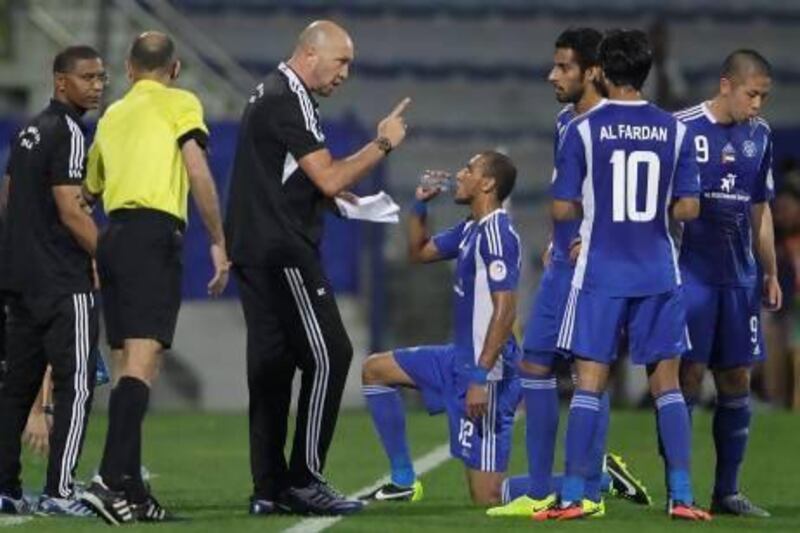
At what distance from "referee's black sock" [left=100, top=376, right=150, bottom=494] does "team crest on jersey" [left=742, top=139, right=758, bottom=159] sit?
9.54ft

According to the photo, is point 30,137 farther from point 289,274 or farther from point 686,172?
point 686,172

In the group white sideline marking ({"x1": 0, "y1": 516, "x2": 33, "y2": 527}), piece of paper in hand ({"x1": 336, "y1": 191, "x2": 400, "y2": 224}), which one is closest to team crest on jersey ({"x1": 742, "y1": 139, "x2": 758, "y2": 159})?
piece of paper in hand ({"x1": 336, "y1": 191, "x2": 400, "y2": 224})

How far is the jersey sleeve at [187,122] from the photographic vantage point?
34.9 feet

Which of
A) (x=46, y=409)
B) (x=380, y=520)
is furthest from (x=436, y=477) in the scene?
(x=380, y=520)

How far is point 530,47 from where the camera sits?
27.3m

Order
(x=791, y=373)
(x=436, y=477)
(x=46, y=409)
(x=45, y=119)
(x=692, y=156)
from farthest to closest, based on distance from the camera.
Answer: (x=791, y=373)
(x=436, y=477)
(x=46, y=409)
(x=45, y=119)
(x=692, y=156)

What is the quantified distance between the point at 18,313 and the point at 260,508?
1.48 meters

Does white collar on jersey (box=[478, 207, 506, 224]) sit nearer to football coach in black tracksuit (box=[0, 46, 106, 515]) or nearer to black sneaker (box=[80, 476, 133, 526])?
football coach in black tracksuit (box=[0, 46, 106, 515])

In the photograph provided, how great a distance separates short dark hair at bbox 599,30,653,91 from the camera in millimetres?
10406

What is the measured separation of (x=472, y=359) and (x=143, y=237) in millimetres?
2157

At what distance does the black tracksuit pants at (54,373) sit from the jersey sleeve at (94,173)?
0.54 meters

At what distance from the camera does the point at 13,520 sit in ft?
35.5

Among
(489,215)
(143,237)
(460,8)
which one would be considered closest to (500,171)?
(489,215)

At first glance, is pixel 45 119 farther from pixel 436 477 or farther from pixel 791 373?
pixel 791 373
